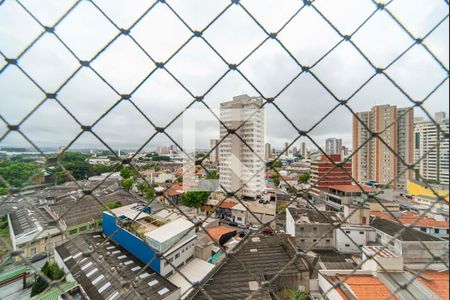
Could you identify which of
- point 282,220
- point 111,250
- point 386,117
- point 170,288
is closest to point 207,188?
point 282,220

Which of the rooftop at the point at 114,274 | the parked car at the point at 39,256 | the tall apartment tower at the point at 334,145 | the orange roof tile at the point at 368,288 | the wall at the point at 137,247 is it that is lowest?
the parked car at the point at 39,256

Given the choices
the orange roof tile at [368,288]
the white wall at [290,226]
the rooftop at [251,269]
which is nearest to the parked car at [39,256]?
the rooftop at [251,269]

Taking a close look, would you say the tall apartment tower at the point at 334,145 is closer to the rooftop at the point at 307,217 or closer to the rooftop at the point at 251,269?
the rooftop at the point at 307,217

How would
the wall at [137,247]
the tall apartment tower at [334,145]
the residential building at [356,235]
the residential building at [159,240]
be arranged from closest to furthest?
the residential building at [159,240] → the wall at [137,247] → the residential building at [356,235] → the tall apartment tower at [334,145]

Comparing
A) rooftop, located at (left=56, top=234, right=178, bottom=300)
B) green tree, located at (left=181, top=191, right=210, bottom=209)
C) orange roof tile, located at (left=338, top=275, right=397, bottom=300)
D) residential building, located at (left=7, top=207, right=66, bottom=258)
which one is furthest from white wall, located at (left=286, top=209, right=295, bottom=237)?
residential building, located at (left=7, top=207, right=66, bottom=258)

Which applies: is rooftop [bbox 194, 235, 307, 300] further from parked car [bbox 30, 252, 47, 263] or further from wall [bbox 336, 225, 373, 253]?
parked car [bbox 30, 252, 47, 263]

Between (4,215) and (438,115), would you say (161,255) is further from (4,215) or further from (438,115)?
(4,215)

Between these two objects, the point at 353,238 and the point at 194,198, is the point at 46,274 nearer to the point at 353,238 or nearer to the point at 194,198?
the point at 194,198
